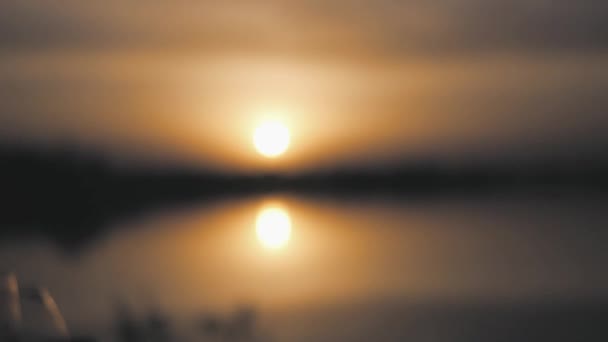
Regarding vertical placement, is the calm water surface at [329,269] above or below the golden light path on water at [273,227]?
below

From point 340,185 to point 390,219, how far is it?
813cm

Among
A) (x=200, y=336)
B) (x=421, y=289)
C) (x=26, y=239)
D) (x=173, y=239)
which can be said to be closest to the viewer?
(x=200, y=336)

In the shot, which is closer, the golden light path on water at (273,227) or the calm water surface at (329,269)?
Result: the calm water surface at (329,269)

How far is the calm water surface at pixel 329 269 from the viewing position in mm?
5703

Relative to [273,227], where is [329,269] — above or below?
below

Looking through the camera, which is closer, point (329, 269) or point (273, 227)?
point (329, 269)

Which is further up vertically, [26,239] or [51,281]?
[26,239]

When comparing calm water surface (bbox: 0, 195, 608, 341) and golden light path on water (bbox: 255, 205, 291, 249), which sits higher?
golden light path on water (bbox: 255, 205, 291, 249)

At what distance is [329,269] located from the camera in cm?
799

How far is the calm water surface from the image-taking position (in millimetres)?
5703

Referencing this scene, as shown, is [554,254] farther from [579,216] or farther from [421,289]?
[579,216]

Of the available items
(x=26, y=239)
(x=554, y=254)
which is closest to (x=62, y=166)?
(x=26, y=239)

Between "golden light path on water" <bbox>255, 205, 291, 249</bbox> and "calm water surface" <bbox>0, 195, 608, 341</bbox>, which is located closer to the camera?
"calm water surface" <bbox>0, 195, 608, 341</bbox>

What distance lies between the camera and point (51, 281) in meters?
6.07
